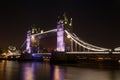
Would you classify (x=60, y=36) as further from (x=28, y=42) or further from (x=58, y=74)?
(x=58, y=74)

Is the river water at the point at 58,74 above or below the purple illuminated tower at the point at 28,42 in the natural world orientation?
below

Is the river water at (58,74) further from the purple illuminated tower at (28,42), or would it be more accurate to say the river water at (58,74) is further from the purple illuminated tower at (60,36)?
the purple illuminated tower at (28,42)

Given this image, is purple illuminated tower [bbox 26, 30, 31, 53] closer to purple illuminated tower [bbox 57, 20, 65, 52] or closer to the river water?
purple illuminated tower [bbox 57, 20, 65, 52]

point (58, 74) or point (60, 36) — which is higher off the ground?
point (60, 36)

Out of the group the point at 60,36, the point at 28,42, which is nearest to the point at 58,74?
the point at 60,36

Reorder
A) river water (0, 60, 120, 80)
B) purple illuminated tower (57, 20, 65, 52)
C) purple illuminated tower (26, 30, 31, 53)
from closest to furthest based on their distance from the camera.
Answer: river water (0, 60, 120, 80) < purple illuminated tower (57, 20, 65, 52) < purple illuminated tower (26, 30, 31, 53)

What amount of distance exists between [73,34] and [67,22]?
466cm

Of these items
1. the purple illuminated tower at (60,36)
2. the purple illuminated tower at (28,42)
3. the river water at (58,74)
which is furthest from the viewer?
the purple illuminated tower at (28,42)

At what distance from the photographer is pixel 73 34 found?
65.8 meters

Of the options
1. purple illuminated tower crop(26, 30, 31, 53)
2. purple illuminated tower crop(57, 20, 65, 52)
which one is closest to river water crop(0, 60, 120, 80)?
purple illuminated tower crop(57, 20, 65, 52)

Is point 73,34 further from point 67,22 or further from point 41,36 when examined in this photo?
point 41,36

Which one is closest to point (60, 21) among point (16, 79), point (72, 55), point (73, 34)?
point (73, 34)

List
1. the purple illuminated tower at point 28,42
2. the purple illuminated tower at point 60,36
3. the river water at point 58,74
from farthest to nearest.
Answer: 1. the purple illuminated tower at point 28,42
2. the purple illuminated tower at point 60,36
3. the river water at point 58,74

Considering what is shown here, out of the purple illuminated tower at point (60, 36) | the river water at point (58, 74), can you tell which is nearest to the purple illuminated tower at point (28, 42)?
the purple illuminated tower at point (60, 36)
